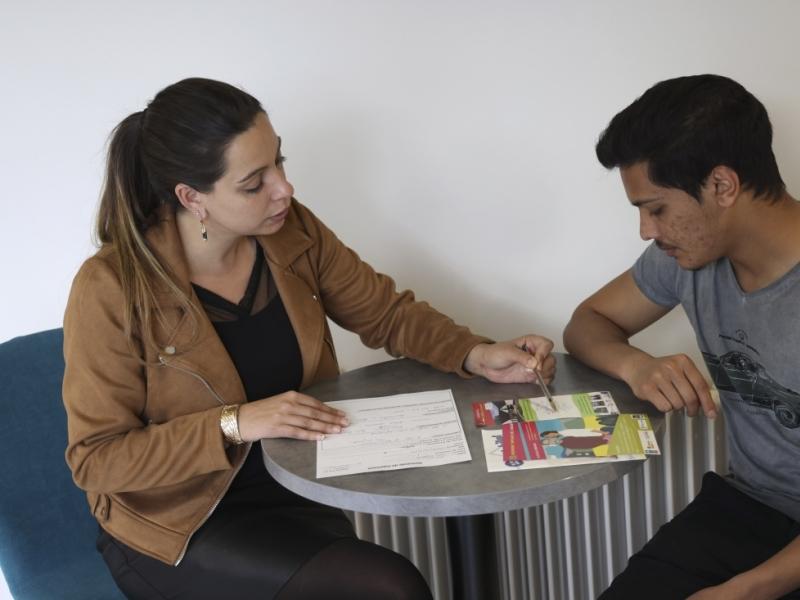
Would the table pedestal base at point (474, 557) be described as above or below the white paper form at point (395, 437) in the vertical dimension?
below

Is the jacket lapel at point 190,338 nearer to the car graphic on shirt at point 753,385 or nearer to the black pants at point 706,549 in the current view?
the black pants at point 706,549

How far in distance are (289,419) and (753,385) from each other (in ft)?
2.67

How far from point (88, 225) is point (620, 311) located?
1.31 m

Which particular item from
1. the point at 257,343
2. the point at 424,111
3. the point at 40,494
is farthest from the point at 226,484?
the point at 424,111

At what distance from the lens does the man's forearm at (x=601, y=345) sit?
174 cm

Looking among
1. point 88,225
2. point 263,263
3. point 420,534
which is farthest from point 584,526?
point 88,225

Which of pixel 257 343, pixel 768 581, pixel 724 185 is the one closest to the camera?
pixel 768 581

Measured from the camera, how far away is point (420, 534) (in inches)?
93.3

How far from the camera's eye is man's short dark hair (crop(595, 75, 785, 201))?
1491mm

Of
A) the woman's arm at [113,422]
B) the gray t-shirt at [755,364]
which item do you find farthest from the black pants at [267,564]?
the gray t-shirt at [755,364]

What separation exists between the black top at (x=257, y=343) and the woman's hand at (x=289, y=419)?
0.55 feet

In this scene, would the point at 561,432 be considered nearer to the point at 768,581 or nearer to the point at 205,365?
the point at 768,581

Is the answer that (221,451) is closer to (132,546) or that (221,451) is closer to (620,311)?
(132,546)

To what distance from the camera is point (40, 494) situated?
1.95 meters
